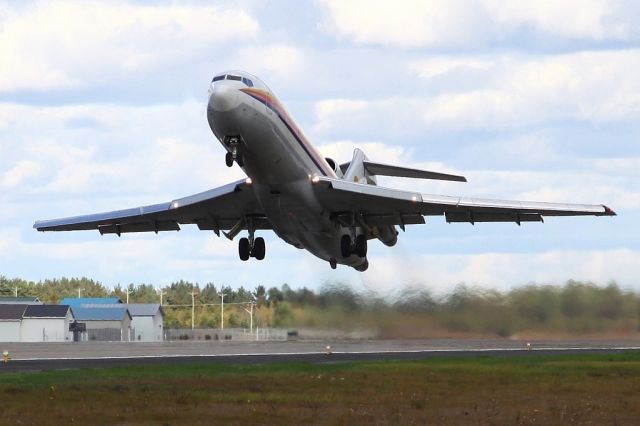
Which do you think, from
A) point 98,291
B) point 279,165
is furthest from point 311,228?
point 98,291

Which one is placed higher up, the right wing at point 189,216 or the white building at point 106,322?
the right wing at point 189,216

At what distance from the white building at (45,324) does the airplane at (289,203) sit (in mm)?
49324

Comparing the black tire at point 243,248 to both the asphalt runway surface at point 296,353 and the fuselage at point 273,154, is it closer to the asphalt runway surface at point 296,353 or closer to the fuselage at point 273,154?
the fuselage at point 273,154

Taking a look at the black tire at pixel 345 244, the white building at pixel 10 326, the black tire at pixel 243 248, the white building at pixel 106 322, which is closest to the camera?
the black tire at pixel 345 244

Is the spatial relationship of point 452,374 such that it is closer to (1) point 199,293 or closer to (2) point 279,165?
(2) point 279,165

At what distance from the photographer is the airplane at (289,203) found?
32.8 metres

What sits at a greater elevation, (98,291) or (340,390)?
(98,291)

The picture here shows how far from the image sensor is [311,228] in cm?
3816

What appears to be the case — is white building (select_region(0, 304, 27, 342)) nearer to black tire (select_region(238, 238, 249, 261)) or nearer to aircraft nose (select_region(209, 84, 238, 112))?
black tire (select_region(238, 238, 249, 261))

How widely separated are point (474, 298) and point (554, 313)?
3618 millimetres

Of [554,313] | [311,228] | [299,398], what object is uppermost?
[311,228]

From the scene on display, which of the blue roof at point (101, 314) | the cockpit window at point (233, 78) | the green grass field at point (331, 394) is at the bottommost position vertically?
the green grass field at point (331, 394)

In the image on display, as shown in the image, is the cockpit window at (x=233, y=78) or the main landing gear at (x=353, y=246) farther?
the main landing gear at (x=353, y=246)

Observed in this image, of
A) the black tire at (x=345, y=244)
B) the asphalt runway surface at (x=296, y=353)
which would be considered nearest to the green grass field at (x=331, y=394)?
the black tire at (x=345, y=244)
